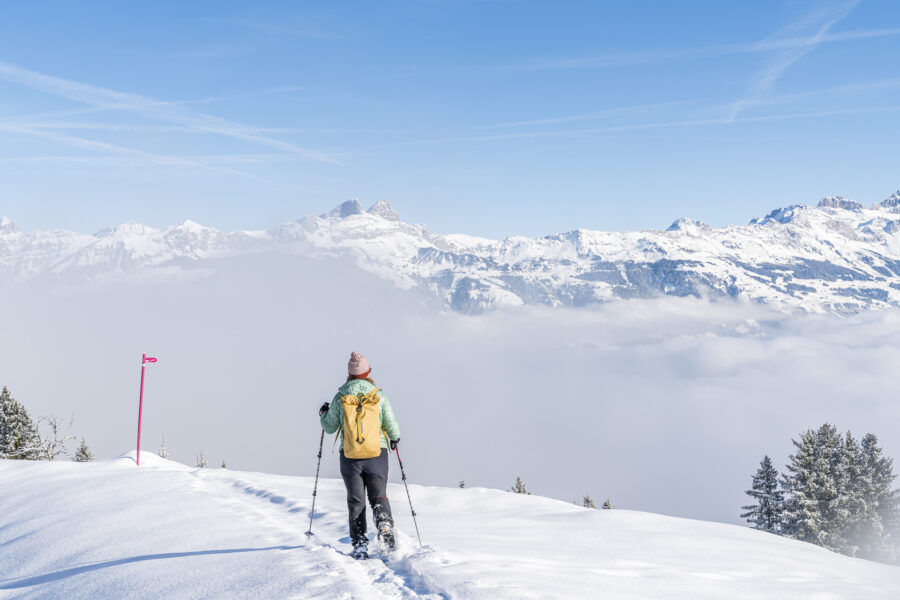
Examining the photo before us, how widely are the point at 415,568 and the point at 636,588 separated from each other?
2.95 metres

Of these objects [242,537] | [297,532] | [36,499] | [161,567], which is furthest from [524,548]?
[36,499]

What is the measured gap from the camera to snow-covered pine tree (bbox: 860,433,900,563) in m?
42.0

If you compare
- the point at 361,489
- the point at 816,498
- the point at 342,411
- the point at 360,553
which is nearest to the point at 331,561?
the point at 360,553

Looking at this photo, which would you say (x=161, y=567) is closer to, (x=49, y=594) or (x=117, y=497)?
(x=49, y=594)

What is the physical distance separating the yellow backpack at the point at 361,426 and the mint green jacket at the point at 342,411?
0.33ft

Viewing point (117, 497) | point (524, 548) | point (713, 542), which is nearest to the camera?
point (524, 548)

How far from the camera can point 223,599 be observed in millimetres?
7691

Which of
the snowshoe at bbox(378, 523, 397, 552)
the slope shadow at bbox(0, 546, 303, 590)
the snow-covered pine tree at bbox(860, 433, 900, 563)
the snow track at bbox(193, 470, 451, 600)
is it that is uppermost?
the snowshoe at bbox(378, 523, 397, 552)

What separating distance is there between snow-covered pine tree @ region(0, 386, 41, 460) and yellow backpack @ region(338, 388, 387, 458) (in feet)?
148

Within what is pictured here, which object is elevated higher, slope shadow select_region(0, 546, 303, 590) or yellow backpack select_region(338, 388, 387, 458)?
yellow backpack select_region(338, 388, 387, 458)

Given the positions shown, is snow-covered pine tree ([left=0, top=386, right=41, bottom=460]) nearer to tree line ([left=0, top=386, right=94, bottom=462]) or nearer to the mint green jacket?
tree line ([left=0, top=386, right=94, bottom=462])

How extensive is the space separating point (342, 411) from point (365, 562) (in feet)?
7.17

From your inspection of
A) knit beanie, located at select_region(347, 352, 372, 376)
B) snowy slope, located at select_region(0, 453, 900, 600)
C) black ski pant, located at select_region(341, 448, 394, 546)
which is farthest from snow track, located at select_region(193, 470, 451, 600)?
knit beanie, located at select_region(347, 352, 372, 376)

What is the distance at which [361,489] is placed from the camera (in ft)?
30.7
